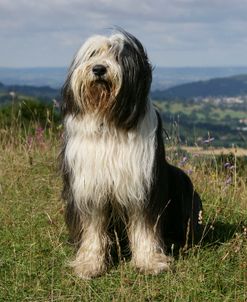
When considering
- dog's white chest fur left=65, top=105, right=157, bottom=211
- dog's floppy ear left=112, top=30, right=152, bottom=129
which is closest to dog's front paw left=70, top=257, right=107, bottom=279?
dog's white chest fur left=65, top=105, right=157, bottom=211

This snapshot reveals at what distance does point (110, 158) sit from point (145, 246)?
73cm

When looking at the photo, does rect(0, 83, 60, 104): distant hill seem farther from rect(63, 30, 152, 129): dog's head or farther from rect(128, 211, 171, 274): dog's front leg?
rect(128, 211, 171, 274): dog's front leg

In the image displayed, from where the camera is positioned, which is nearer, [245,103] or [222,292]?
[222,292]

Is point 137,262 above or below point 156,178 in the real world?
below

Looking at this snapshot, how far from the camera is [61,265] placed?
473 cm

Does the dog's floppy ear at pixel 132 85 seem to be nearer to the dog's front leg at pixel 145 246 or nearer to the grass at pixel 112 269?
the dog's front leg at pixel 145 246

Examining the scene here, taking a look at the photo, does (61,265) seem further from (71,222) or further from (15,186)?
(15,186)

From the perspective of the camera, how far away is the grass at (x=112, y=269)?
4.19 m

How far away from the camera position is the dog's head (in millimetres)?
4016

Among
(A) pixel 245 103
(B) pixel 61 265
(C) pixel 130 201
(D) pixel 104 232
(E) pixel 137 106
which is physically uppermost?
(E) pixel 137 106

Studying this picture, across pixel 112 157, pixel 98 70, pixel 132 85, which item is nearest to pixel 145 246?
pixel 112 157

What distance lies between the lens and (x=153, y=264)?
179 inches

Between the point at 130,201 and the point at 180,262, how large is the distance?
2.04ft

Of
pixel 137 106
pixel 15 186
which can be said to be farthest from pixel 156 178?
pixel 15 186
